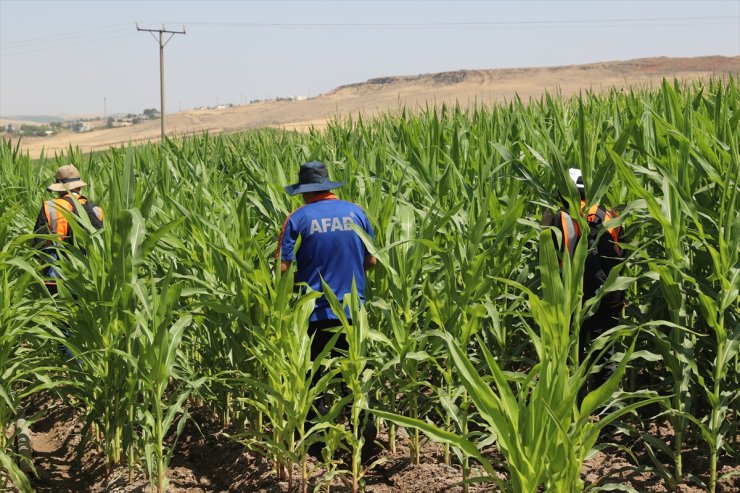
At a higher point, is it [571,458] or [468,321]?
[468,321]

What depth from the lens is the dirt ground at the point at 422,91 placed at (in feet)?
233

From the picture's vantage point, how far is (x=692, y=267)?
13.6 feet

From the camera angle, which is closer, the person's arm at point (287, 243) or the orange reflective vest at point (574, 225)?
the orange reflective vest at point (574, 225)

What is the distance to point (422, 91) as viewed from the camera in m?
79.4

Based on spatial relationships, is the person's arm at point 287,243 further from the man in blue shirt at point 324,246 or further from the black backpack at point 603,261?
the black backpack at point 603,261

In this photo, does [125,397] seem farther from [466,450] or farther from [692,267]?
[692,267]

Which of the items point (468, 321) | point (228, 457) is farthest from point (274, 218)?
point (468, 321)

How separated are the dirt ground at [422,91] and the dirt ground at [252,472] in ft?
203

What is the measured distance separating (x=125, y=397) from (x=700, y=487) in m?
2.81

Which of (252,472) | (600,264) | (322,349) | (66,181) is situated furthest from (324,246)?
(66,181)

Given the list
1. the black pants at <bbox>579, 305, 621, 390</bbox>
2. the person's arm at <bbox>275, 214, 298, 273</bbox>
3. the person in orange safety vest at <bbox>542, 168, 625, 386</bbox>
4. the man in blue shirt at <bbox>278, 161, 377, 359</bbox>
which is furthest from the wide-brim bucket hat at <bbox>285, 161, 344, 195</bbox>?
the black pants at <bbox>579, 305, 621, 390</bbox>

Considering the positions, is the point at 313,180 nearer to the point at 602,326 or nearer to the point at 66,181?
the point at 602,326

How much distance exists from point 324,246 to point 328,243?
0.03 meters

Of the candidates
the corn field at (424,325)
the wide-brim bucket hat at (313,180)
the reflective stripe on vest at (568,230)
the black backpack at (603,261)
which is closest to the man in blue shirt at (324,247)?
the wide-brim bucket hat at (313,180)
